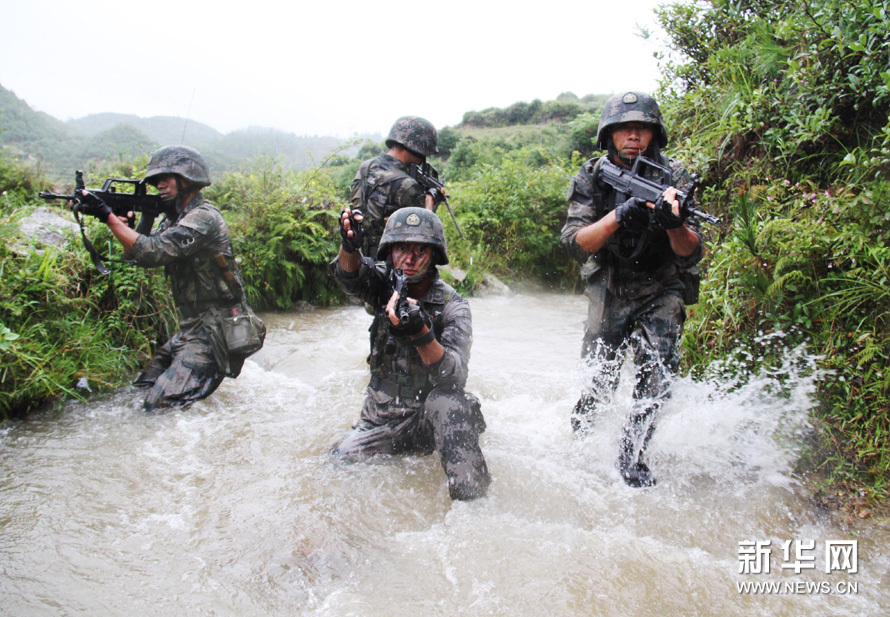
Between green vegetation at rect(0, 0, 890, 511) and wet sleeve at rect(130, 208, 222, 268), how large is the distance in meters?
0.92

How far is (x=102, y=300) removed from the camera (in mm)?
4773

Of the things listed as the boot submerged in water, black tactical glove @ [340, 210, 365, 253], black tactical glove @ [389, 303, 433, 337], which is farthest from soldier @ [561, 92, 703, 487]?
black tactical glove @ [340, 210, 365, 253]

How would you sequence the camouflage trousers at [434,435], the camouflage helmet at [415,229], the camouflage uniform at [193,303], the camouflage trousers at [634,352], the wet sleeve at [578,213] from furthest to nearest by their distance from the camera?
the camouflage uniform at [193,303]
the wet sleeve at [578,213]
the camouflage trousers at [634,352]
the camouflage helmet at [415,229]
the camouflage trousers at [434,435]

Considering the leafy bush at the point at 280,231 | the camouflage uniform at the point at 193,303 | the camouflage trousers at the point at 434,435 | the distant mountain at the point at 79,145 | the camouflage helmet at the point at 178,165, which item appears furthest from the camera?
the distant mountain at the point at 79,145

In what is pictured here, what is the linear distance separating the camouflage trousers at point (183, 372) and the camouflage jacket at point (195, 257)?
0.21 meters

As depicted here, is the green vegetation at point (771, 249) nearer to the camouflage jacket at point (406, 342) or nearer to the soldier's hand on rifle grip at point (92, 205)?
the soldier's hand on rifle grip at point (92, 205)

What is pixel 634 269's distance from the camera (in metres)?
3.30

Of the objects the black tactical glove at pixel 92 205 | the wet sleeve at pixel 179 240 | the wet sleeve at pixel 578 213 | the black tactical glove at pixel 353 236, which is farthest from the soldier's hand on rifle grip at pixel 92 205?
the wet sleeve at pixel 578 213

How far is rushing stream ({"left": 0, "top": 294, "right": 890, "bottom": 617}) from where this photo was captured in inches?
88.5

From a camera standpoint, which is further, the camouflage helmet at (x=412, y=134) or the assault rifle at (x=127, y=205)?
the camouflage helmet at (x=412, y=134)

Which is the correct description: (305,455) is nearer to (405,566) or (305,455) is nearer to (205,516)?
(205,516)

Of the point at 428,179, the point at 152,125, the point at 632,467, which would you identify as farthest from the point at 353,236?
the point at 152,125

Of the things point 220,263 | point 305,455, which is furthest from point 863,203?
point 220,263

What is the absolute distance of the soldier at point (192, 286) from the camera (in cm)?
413
